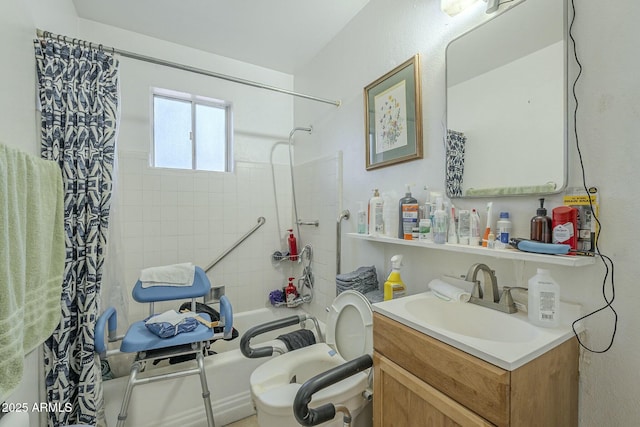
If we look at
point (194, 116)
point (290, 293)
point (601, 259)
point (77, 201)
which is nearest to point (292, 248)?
point (290, 293)

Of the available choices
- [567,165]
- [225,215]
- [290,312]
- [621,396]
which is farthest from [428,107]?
[290,312]

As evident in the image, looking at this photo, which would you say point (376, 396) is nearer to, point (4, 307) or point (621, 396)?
point (621, 396)

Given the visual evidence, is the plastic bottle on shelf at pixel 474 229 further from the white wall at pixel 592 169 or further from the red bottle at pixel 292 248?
the red bottle at pixel 292 248

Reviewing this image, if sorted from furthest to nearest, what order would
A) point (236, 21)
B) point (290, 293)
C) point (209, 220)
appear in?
point (290, 293)
point (209, 220)
point (236, 21)

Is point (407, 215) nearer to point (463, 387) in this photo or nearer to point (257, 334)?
point (463, 387)

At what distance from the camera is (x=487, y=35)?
1.11 m

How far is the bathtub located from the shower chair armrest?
28 cm

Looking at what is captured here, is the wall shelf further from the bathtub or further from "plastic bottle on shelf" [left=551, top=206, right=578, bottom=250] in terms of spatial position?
the bathtub

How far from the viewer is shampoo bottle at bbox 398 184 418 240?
131 cm

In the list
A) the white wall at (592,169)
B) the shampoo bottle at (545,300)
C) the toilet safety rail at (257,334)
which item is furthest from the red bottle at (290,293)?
the shampoo bottle at (545,300)

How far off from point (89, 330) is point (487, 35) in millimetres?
2282

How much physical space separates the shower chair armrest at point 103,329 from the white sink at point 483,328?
137 cm

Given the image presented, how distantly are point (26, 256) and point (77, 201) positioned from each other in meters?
0.62

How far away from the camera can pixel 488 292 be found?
1.05m
